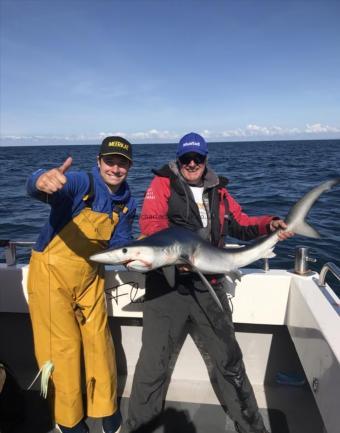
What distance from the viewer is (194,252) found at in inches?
132

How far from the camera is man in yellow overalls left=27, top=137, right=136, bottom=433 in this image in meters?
3.15

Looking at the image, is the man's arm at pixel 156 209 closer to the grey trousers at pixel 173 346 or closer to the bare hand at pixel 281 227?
the grey trousers at pixel 173 346

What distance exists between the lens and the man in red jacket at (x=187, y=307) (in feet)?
11.2

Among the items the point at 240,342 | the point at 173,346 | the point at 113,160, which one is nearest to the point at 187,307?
the point at 173,346

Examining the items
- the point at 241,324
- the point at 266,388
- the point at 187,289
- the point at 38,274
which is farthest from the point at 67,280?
the point at 266,388

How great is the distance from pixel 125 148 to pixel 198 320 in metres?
1.85

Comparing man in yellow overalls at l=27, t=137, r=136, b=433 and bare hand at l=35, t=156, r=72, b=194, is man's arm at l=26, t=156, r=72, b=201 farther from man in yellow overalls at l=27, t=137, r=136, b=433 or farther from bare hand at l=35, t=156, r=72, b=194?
man in yellow overalls at l=27, t=137, r=136, b=433

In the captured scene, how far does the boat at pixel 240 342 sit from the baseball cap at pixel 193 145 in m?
1.48

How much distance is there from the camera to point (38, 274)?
315cm

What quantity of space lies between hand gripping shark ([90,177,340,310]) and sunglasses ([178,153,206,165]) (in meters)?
0.86

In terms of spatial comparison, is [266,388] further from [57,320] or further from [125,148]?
[125,148]

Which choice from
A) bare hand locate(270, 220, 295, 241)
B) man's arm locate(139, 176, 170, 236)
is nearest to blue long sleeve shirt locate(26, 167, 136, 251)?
man's arm locate(139, 176, 170, 236)

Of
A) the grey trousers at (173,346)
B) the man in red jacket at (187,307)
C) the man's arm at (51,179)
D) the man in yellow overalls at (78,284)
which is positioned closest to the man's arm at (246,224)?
the man in red jacket at (187,307)

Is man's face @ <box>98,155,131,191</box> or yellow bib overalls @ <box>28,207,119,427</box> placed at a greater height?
man's face @ <box>98,155,131,191</box>
